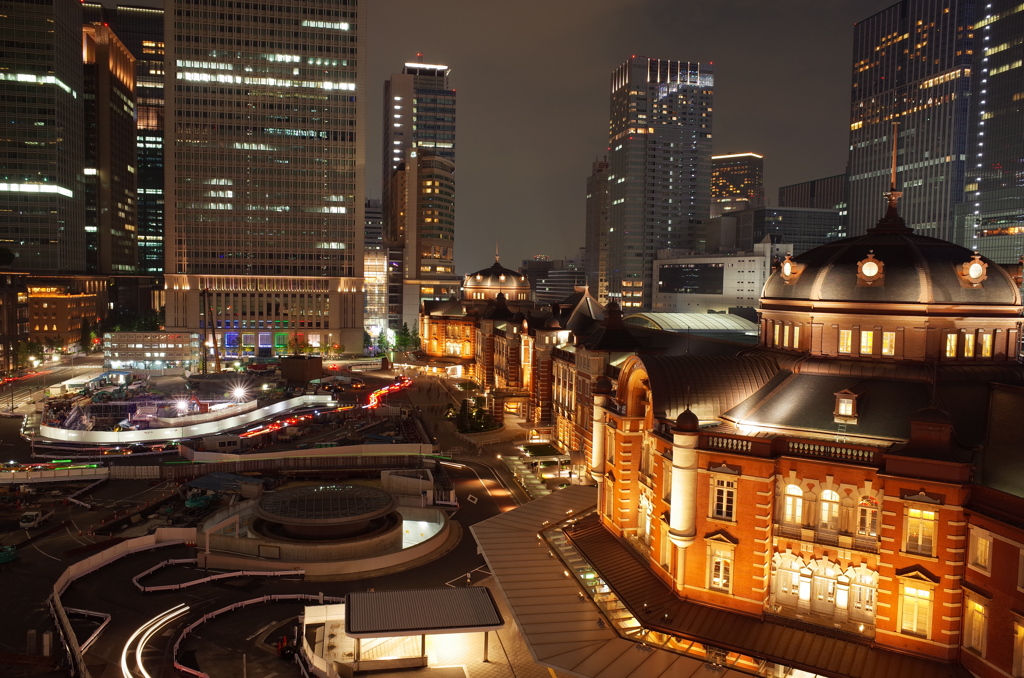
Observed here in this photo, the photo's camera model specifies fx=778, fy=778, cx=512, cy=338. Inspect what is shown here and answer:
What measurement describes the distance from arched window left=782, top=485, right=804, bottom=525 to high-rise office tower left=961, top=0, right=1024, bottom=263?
368ft

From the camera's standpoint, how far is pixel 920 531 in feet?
107

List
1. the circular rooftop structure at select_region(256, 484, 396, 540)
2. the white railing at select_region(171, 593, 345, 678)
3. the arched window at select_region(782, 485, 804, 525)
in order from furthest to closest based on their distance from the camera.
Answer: the circular rooftop structure at select_region(256, 484, 396, 540)
the white railing at select_region(171, 593, 345, 678)
the arched window at select_region(782, 485, 804, 525)

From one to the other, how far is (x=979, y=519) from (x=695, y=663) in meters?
12.8

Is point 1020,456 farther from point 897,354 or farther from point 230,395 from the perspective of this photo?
point 230,395

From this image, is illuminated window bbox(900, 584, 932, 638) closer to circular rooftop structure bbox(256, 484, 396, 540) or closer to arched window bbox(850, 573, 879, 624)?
arched window bbox(850, 573, 879, 624)

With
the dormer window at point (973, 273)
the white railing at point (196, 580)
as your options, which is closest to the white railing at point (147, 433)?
the white railing at point (196, 580)

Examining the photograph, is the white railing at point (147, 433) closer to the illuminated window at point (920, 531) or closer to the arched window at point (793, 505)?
the arched window at point (793, 505)

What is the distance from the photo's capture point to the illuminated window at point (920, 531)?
32406 mm

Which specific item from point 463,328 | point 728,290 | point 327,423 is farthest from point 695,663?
point 728,290

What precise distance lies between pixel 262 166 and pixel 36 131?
169ft

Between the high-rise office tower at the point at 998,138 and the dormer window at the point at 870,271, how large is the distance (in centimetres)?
10320

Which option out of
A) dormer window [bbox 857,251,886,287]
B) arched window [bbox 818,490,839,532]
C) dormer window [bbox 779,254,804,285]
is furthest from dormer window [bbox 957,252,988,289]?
arched window [bbox 818,490,839,532]

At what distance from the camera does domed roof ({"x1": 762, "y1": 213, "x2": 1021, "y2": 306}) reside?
40594 millimetres

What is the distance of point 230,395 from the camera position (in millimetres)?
107500
